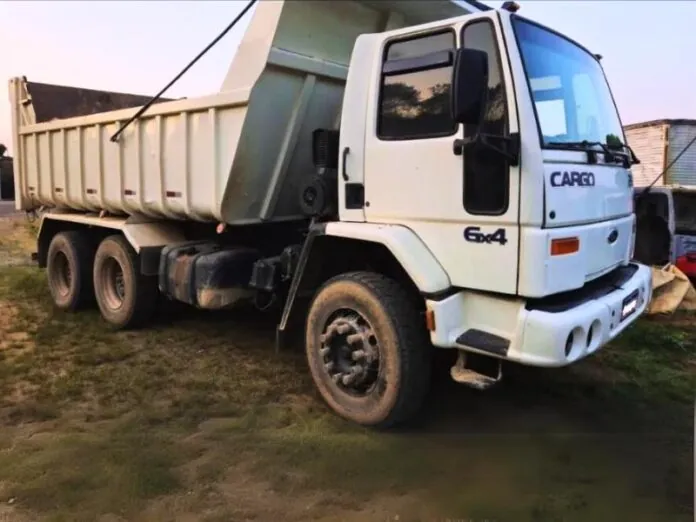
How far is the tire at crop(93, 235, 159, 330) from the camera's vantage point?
6234 mm

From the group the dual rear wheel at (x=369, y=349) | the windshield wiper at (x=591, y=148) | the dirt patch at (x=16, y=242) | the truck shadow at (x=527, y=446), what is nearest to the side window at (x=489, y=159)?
the windshield wiper at (x=591, y=148)

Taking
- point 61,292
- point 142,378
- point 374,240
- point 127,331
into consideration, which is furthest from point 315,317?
point 61,292

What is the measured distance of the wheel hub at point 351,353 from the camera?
402 cm

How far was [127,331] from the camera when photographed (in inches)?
255

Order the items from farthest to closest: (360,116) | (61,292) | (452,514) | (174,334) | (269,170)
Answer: (61,292) → (174,334) → (269,170) → (360,116) → (452,514)

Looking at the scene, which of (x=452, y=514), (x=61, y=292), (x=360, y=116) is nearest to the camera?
(x=452, y=514)

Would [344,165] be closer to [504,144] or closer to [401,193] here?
[401,193]

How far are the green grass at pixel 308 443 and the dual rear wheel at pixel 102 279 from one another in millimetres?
625

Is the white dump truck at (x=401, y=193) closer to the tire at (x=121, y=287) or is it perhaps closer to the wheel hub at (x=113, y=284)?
the tire at (x=121, y=287)

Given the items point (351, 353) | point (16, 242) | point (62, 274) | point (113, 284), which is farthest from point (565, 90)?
point (16, 242)

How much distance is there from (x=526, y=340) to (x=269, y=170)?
2.49 meters

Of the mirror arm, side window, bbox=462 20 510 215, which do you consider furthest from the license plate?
the mirror arm

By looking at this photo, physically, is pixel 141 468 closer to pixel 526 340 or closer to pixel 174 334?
pixel 526 340

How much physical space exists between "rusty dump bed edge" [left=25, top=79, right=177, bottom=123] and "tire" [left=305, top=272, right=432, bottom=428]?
451 cm
